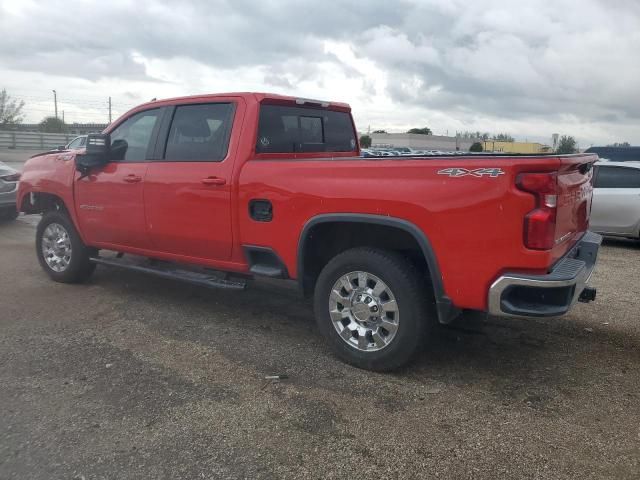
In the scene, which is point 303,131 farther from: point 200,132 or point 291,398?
point 291,398

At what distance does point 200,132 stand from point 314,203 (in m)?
1.57

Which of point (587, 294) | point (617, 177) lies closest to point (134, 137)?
point (587, 294)

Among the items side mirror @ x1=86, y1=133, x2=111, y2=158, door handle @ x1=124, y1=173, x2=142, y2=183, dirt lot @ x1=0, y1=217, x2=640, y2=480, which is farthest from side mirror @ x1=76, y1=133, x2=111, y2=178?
dirt lot @ x1=0, y1=217, x2=640, y2=480

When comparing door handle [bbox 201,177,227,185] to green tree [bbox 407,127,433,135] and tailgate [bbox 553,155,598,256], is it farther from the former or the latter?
green tree [bbox 407,127,433,135]

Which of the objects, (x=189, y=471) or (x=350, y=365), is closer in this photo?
(x=189, y=471)

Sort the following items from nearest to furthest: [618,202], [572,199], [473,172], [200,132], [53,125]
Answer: [473,172], [572,199], [200,132], [618,202], [53,125]

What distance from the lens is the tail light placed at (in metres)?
3.32

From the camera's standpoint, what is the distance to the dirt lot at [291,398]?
3.02 meters

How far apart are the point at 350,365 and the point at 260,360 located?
2.26 ft

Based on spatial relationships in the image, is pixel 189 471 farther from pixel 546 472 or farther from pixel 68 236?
pixel 68 236

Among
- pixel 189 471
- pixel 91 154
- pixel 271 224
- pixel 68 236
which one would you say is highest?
pixel 91 154

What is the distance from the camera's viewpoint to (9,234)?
980cm

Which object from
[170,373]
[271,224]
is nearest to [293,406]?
[170,373]

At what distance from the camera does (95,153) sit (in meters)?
5.65
